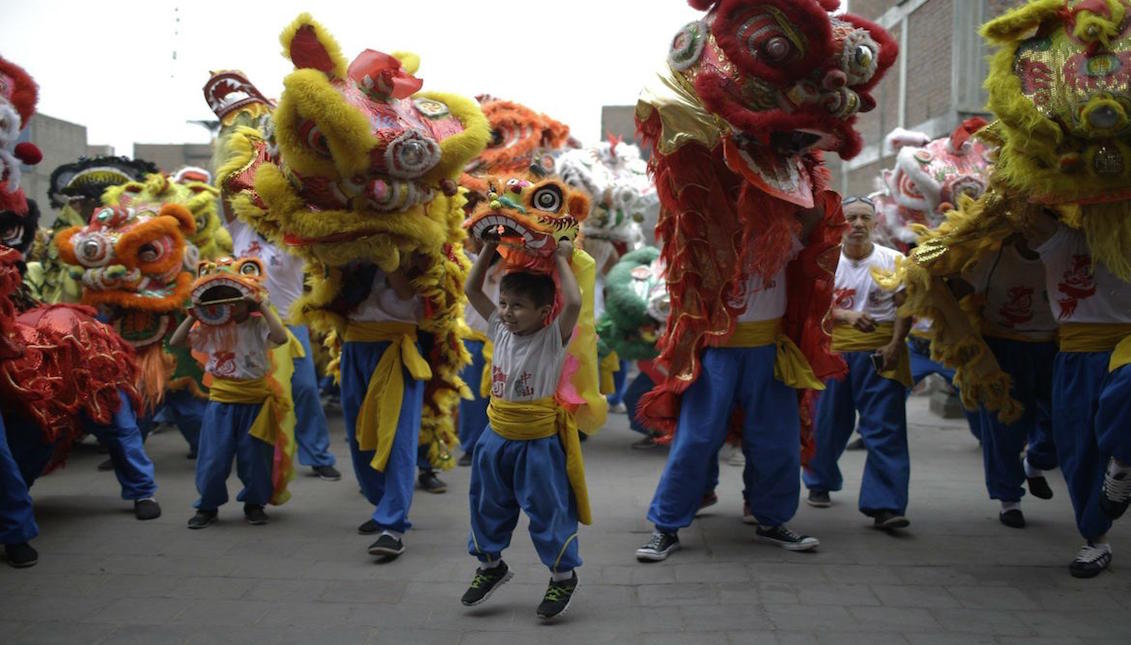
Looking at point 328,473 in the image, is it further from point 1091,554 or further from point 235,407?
point 1091,554

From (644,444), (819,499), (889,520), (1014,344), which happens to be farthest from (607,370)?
(1014,344)

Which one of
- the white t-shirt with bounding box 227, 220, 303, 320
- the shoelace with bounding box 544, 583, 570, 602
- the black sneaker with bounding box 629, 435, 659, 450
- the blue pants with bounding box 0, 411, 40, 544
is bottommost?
the black sneaker with bounding box 629, 435, 659, 450

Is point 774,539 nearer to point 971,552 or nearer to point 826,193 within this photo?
point 971,552

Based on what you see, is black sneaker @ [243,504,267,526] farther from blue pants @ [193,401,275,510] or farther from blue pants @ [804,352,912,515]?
blue pants @ [804,352,912,515]

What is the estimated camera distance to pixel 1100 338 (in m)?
4.41

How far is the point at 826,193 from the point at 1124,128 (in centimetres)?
122

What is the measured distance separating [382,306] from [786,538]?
2.23 meters

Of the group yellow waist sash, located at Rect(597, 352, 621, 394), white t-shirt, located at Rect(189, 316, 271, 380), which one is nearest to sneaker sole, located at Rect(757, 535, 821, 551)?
white t-shirt, located at Rect(189, 316, 271, 380)

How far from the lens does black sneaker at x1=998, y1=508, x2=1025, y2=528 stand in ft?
17.4

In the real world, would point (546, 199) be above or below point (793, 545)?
above

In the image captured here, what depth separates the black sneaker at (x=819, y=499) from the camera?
5770 millimetres

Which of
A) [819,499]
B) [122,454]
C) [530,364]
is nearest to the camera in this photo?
[530,364]

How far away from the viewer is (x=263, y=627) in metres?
3.82

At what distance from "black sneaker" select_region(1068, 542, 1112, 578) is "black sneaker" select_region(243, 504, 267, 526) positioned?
12.9ft
